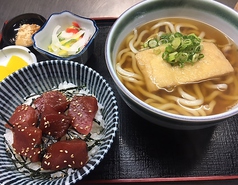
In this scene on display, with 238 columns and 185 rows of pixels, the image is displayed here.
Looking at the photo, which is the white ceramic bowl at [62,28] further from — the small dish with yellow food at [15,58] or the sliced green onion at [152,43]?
the sliced green onion at [152,43]

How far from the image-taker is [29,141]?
1.33m

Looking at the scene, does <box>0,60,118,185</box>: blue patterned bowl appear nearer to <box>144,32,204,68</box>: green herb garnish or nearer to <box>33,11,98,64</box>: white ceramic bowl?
<box>33,11,98,64</box>: white ceramic bowl

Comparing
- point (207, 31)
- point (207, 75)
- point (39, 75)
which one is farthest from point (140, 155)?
point (207, 31)

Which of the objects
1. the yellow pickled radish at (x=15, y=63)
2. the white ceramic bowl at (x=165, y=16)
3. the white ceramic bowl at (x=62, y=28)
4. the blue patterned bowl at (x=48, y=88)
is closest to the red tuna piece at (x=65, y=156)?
the blue patterned bowl at (x=48, y=88)

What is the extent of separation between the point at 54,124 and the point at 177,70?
0.74 metres

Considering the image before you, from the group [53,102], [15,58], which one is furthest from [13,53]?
[53,102]

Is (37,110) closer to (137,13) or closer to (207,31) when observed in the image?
(137,13)

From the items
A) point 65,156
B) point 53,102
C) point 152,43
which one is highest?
point 152,43

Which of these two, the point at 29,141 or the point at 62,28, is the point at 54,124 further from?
the point at 62,28

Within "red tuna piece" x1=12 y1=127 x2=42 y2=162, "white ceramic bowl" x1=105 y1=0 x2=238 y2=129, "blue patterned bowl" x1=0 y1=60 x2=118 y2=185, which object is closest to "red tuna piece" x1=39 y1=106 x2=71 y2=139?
"red tuna piece" x1=12 y1=127 x2=42 y2=162

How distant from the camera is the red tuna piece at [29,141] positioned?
4.35 ft

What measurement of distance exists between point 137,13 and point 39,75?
27.7 inches

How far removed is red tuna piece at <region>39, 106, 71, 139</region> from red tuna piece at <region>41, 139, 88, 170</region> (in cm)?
7

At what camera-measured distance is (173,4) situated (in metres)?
1.67
